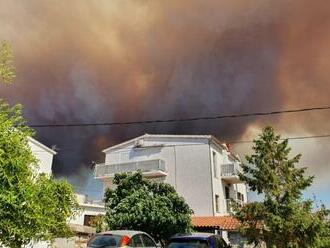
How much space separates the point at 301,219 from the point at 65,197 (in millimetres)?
14997

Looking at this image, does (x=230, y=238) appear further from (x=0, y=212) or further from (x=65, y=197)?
(x=0, y=212)

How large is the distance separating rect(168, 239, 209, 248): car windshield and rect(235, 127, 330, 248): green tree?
11348 mm

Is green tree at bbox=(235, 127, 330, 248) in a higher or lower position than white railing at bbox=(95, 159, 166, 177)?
lower

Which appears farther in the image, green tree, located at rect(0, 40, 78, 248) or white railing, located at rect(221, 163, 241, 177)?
white railing, located at rect(221, 163, 241, 177)

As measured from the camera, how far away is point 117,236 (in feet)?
42.7

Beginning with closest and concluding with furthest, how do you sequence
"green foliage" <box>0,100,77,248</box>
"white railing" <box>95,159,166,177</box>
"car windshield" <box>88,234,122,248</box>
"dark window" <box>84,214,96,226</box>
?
"green foliage" <box>0,100,77,248</box> → "car windshield" <box>88,234,122,248</box> → "white railing" <box>95,159,166,177</box> → "dark window" <box>84,214,96,226</box>

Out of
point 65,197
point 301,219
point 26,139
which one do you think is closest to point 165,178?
point 301,219

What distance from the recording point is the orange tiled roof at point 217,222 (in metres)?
30.5

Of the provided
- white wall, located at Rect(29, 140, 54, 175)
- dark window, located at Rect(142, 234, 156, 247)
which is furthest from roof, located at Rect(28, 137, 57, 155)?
dark window, located at Rect(142, 234, 156, 247)

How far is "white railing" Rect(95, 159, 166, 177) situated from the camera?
118ft

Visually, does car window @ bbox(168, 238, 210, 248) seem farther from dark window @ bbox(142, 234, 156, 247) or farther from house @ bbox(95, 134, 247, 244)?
house @ bbox(95, 134, 247, 244)

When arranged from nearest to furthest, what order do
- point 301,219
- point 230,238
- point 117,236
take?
point 117,236, point 301,219, point 230,238

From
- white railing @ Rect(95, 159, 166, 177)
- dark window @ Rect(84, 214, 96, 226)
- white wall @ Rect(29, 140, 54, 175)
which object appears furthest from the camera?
dark window @ Rect(84, 214, 96, 226)

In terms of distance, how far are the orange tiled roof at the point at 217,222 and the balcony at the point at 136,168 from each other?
608 cm
